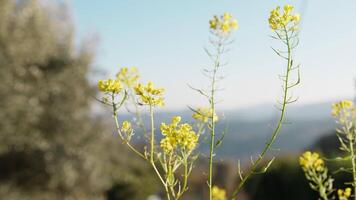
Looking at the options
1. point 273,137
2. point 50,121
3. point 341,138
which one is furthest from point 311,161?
point 50,121

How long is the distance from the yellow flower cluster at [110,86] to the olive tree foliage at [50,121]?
1111 centimetres

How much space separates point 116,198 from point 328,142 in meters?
14.3

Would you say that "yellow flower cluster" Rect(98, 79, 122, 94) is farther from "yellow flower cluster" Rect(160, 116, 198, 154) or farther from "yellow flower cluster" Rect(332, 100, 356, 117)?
"yellow flower cluster" Rect(332, 100, 356, 117)

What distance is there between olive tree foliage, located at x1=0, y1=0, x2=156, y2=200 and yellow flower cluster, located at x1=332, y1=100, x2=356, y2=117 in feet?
36.8

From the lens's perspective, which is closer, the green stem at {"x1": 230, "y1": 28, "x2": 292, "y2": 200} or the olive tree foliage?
the green stem at {"x1": 230, "y1": 28, "x2": 292, "y2": 200}

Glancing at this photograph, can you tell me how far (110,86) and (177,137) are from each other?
289 millimetres

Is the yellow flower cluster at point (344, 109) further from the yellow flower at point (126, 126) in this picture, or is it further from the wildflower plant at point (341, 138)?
the yellow flower at point (126, 126)

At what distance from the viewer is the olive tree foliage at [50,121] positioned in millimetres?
12406

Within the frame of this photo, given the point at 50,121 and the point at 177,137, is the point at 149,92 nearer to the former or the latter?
the point at 177,137

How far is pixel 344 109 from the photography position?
5.68ft

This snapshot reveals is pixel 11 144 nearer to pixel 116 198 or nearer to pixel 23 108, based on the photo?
pixel 23 108

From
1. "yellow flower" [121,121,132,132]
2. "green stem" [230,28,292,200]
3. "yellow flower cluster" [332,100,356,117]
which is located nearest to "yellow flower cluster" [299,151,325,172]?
"yellow flower cluster" [332,100,356,117]

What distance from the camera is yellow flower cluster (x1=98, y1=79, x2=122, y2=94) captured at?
58.9 inches

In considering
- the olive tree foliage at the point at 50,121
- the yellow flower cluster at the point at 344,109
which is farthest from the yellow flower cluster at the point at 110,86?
the olive tree foliage at the point at 50,121
